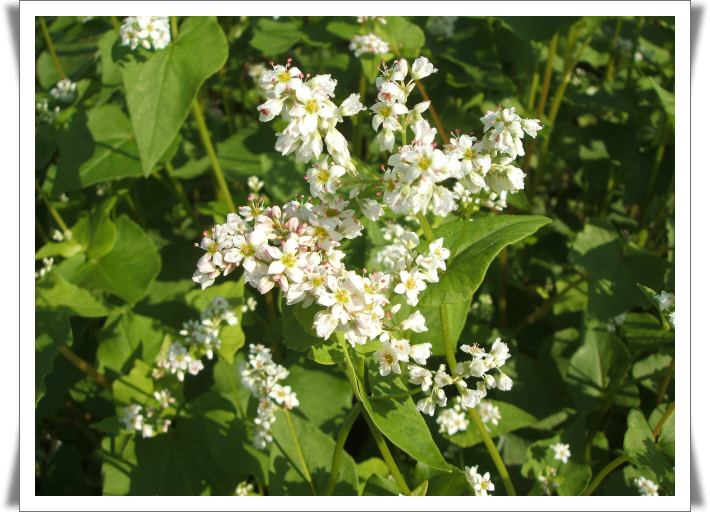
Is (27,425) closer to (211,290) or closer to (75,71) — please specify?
(211,290)

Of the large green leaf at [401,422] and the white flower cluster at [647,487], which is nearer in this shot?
the large green leaf at [401,422]

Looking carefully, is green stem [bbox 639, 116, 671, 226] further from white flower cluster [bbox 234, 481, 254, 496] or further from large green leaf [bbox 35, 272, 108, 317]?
large green leaf [bbox 35, 272, 108, 317]

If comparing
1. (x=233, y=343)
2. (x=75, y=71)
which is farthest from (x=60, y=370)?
(x=75, y=71)

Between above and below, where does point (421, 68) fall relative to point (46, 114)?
above

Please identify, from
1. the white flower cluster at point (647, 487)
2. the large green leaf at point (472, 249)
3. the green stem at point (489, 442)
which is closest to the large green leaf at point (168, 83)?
the large green leaf at point (472, 249)

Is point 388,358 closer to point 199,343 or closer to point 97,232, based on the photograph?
point 199,343

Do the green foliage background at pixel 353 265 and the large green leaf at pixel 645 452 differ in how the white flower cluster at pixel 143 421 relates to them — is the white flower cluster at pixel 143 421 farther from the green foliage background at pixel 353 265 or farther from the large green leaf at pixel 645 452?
the large green leaf at pixel 645 452

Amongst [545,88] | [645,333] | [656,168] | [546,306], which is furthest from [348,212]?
[656,168]

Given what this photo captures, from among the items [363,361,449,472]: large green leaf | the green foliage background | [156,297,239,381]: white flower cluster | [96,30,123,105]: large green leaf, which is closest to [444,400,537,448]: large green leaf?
the green foliage background
